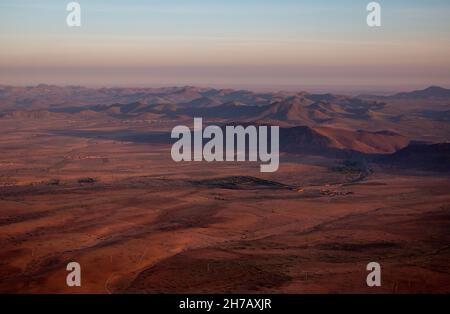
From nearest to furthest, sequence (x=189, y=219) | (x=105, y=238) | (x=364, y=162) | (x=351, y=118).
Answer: (x=105, y=238) < (x=189, y=219) < (x=364, y=162) < (x=351, y=118)

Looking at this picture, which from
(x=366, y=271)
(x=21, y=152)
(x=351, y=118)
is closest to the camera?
(x=366, y=271)

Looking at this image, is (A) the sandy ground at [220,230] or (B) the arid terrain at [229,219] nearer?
A: (A) the sandy ground at [220,230]

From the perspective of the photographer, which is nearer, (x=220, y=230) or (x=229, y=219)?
(x=220, y=230)

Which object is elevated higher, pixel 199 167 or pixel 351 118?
pixel 351 118

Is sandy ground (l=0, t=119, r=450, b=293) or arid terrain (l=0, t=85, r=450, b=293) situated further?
arid terrain (l=0, t=85, r=450, b=293)

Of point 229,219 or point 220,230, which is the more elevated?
point 229,219

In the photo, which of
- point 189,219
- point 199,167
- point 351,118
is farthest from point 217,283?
point 351,118
